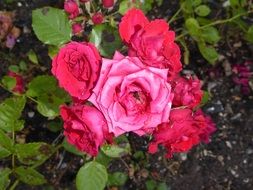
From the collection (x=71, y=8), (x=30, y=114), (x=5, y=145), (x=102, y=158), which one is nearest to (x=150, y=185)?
(x=102, y=158)

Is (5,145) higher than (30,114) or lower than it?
higher

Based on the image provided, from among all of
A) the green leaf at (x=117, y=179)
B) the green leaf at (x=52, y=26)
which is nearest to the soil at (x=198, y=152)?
→ the green leaf at (x=117, y=179)

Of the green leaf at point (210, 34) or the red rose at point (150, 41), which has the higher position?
the red rose at point (150, 41)

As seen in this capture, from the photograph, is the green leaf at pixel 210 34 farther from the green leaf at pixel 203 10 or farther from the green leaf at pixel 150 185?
the green leaf at pixel 150 185

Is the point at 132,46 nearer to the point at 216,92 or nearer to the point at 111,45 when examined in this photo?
the point at 111,45

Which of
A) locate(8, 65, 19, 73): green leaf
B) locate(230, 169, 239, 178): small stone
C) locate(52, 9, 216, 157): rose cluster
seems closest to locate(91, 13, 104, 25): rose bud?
locate(52, 9, 216, 157): rose cluster

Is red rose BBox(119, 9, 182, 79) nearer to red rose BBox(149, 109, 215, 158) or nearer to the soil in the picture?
red rose BBox(149, 109, 215, 158)

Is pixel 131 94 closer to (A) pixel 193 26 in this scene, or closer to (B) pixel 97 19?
(B) pixel 97 19
